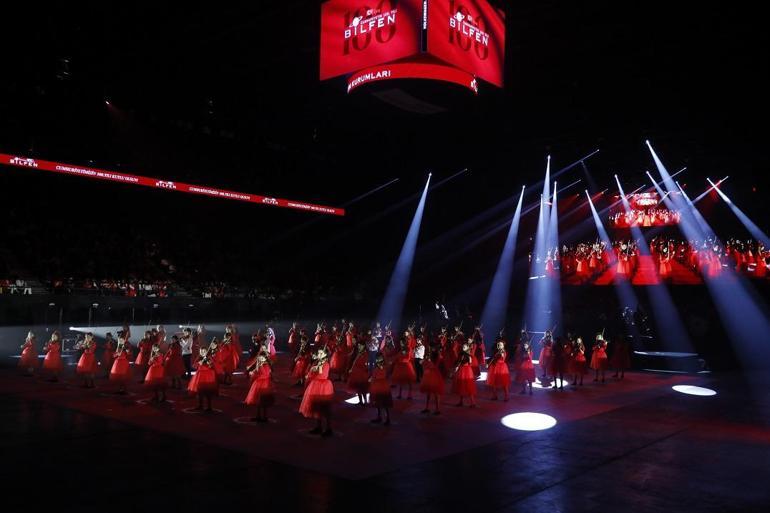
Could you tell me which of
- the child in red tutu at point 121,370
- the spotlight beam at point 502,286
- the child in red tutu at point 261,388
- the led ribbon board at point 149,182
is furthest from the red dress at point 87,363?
the spotlight beam at point 502,286

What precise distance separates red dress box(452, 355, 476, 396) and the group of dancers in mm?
23

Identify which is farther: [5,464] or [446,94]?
[446,94]

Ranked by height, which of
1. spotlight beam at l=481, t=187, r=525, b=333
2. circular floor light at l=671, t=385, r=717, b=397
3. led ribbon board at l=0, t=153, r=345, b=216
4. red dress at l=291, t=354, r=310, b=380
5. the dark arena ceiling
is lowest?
circular floor light at l=671, t=385, r=717, b=397

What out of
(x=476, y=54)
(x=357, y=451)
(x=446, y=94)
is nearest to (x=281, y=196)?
(x=446, y=94)

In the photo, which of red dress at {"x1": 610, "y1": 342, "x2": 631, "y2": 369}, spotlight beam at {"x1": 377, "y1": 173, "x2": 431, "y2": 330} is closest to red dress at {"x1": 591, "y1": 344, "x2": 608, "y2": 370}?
red dress at {"x1": 610, "y1": 342, "x2": 631, "y2": 369}

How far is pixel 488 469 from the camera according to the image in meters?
8.93

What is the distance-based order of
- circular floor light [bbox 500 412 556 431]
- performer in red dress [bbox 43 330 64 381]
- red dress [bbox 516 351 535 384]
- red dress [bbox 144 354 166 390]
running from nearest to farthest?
1. circular floor light [bbox 500 412 556 431]
2. red dress [bbox 144 354 166 390]
3. performer in red dress [bbox 43 330 64 381]
4. red dress [bbox 516 351 535 384]

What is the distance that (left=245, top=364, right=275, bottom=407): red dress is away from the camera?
11664mm

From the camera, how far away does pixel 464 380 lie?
14125 millimetres

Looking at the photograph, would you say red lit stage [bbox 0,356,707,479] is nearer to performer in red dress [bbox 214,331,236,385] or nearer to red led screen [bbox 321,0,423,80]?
performer in red dress [bbox 214,331,236,385]

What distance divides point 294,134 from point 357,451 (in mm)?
23693

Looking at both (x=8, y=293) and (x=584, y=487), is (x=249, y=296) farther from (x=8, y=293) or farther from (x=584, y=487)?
(x=584, y=487)

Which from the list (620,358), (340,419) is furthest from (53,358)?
(620,358)

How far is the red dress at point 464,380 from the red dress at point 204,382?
5.42 meters
